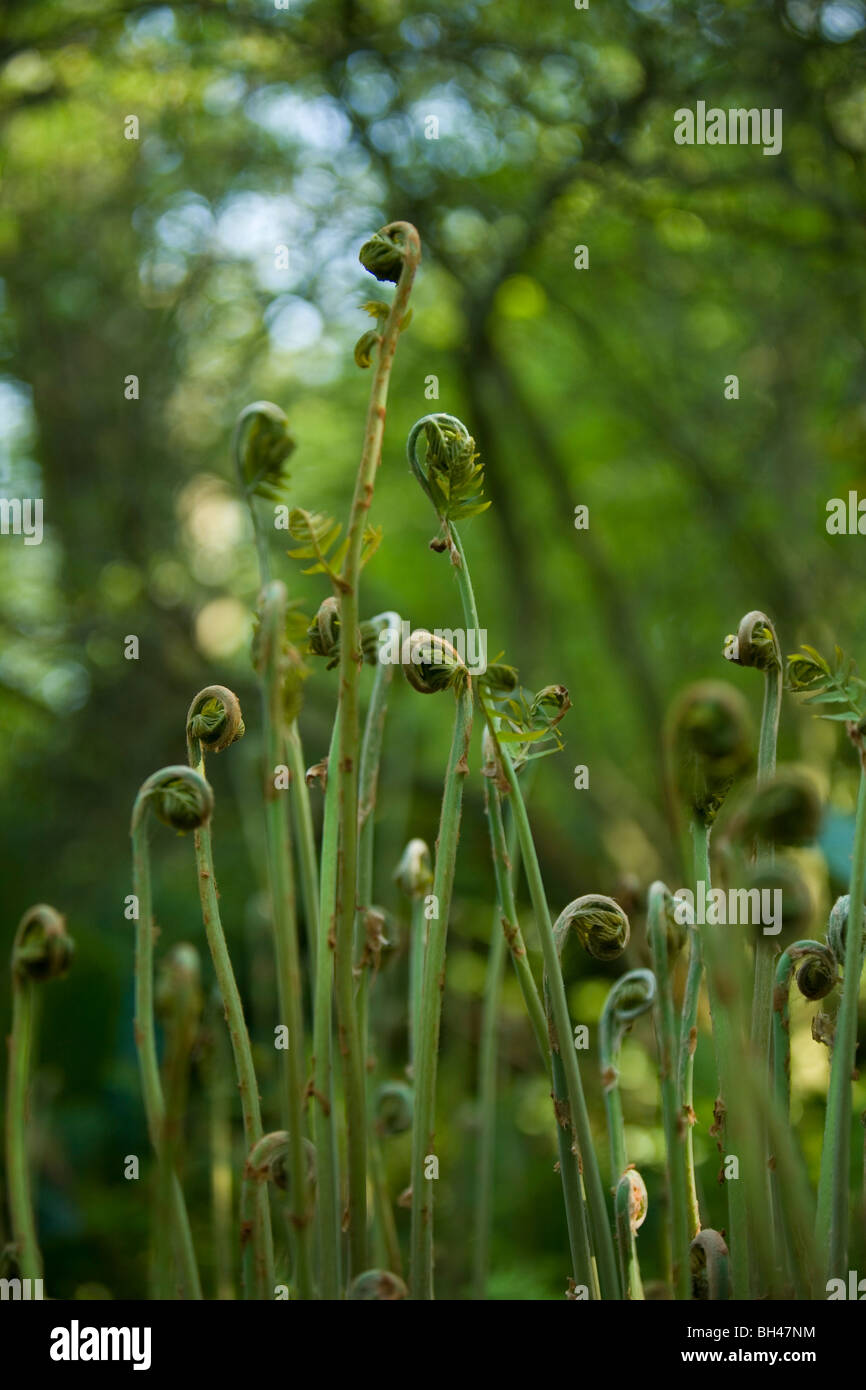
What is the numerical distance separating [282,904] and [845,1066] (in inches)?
8.6

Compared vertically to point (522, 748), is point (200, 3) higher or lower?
higher

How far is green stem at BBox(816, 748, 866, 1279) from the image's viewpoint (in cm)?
42

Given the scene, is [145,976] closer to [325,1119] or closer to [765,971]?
[325,1119]

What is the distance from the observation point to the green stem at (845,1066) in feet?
1.39

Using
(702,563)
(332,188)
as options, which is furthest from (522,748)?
(702,563)

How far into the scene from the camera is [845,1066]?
16.9 inches

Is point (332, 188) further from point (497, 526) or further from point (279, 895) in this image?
point (279, 895)

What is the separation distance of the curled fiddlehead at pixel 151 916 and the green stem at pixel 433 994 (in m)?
0.09

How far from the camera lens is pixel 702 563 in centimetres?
205

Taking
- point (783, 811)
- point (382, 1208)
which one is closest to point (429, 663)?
point (783, 811)

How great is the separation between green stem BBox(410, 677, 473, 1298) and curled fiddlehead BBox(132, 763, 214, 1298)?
9 cm

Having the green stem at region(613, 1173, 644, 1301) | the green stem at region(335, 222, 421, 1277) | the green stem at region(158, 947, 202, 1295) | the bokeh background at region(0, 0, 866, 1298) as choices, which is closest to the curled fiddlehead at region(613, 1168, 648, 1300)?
the green stem at region(613, 1173, 644, 1301)

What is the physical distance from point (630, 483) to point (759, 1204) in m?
1.87

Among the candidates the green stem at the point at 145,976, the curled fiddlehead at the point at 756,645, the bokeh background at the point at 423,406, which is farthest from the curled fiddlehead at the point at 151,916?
the bokeh background at the point at 423,406
